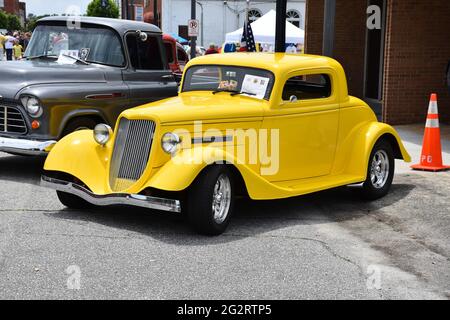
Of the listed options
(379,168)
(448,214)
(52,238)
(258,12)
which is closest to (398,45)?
(379,168)

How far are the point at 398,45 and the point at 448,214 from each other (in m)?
7.10

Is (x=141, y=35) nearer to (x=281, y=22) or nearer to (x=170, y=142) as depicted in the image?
(x=281, y=22)

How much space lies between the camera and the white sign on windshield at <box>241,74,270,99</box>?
7211 mm

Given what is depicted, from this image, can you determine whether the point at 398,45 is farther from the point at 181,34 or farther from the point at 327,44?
the point at 181,34

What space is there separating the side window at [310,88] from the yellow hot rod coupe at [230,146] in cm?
1

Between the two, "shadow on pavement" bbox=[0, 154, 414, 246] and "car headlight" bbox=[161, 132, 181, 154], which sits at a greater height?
"car headlight" bbox=[161, 132, 181, 154]

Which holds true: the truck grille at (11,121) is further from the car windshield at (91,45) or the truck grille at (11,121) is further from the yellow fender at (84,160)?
the yellow fender at (84,160)

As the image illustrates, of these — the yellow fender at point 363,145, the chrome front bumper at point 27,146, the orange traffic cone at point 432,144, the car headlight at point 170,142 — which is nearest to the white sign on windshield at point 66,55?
the chrome front bumper at point 27,146

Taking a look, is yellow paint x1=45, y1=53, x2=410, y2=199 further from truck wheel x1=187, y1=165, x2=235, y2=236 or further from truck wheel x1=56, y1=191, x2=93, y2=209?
truck wheel x1=56, y1=191, x2=93, y2=209

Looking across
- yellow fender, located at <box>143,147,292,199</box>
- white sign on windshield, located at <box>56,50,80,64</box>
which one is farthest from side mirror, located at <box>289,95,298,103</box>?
white sign on windshield, located at <box>56,50,80,64</box>

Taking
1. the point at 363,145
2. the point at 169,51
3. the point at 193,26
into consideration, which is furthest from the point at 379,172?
the point at 193,26

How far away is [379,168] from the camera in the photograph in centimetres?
822

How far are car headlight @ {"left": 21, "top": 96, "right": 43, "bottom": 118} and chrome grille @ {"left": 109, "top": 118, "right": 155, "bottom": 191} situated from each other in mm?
2264

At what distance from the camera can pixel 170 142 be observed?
628 cm
